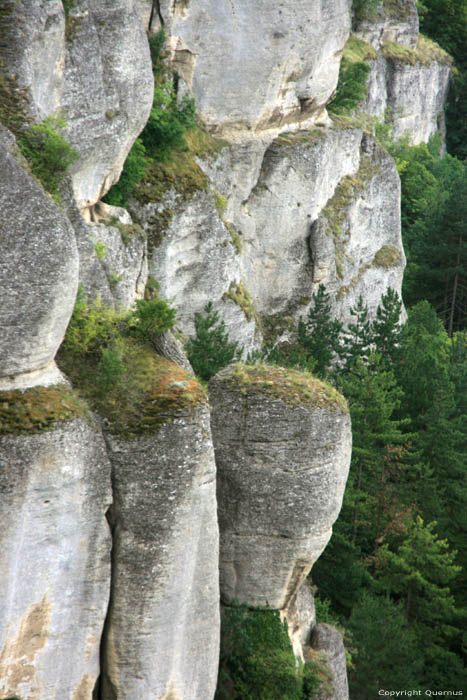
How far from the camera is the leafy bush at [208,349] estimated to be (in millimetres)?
33375

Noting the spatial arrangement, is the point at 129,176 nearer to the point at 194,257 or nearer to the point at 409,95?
the point at 194,257

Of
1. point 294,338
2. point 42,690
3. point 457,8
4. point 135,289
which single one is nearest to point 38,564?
point 42,690

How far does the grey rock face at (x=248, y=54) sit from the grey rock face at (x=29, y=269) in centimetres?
2106

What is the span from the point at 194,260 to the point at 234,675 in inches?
724

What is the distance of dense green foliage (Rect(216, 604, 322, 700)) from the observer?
975 inches

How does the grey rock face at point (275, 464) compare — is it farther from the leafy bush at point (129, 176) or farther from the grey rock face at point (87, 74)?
the leafy bush at point (129, 176)

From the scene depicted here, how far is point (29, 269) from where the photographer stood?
20594mm

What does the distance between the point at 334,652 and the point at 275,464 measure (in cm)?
669

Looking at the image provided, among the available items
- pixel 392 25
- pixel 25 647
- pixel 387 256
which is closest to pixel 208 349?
pixel 25 647

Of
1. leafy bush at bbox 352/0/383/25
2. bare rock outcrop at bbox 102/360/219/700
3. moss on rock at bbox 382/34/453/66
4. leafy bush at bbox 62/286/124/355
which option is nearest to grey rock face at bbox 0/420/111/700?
bare rock outcrop at bbox 102/360/219/700

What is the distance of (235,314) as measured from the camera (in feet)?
135

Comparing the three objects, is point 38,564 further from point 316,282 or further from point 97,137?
point 316,282

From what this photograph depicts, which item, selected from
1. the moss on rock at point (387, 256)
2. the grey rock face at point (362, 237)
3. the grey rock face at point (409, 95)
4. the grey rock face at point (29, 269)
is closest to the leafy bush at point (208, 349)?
the grey rock face at point (362, 237)

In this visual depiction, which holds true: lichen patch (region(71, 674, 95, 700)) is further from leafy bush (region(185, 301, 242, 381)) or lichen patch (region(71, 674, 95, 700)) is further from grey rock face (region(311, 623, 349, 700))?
leafy bush (region(185, 301, 242, 381))
